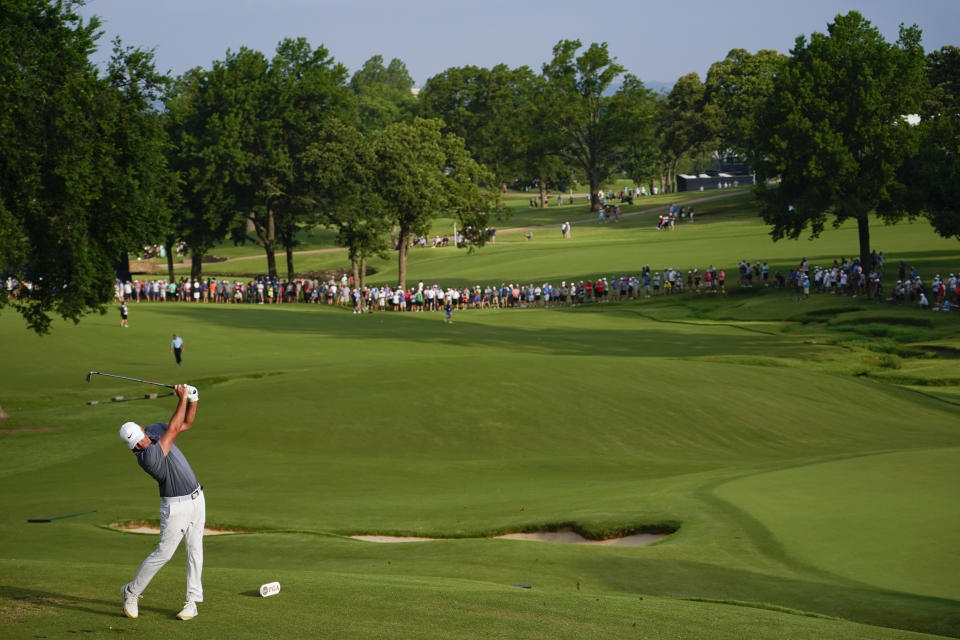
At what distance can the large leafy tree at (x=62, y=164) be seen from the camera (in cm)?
3212

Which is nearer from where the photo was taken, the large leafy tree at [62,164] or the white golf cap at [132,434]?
the white golf cap at [132,434]

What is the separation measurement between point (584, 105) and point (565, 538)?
386 feet

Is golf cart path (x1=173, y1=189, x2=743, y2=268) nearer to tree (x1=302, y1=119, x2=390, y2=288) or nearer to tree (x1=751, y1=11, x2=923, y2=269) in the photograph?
tree (x1=302, y1=119, x2=390, y2=288)

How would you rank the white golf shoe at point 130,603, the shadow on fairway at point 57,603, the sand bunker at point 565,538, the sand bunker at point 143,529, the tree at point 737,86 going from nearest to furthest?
the white golf shoe at point 130,603
the shadow on fairway at point 57,603
the sand bunker at point 565,538
the sand bunker at point 143,529
the tree at point 737,86

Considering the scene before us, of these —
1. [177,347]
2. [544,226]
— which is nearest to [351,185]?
[177,347]

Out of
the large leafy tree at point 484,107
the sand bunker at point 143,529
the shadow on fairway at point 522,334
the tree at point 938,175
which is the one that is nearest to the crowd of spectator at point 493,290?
the tree at point 938,175

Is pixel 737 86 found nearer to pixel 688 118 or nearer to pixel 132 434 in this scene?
pixel 688 118

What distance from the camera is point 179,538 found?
11.1 meters

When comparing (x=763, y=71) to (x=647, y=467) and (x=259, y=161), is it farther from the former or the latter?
(x=647, y=467)

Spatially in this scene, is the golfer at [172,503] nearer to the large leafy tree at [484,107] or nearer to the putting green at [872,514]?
the putting green at [872,514]

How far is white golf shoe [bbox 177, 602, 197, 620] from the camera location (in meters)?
10.8

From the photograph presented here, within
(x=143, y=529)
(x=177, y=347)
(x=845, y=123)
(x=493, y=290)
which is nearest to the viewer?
(x=143, y=529)

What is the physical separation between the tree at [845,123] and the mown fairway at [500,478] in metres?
12.5

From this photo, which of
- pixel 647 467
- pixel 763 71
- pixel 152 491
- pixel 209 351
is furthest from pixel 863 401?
pixel 763 71
